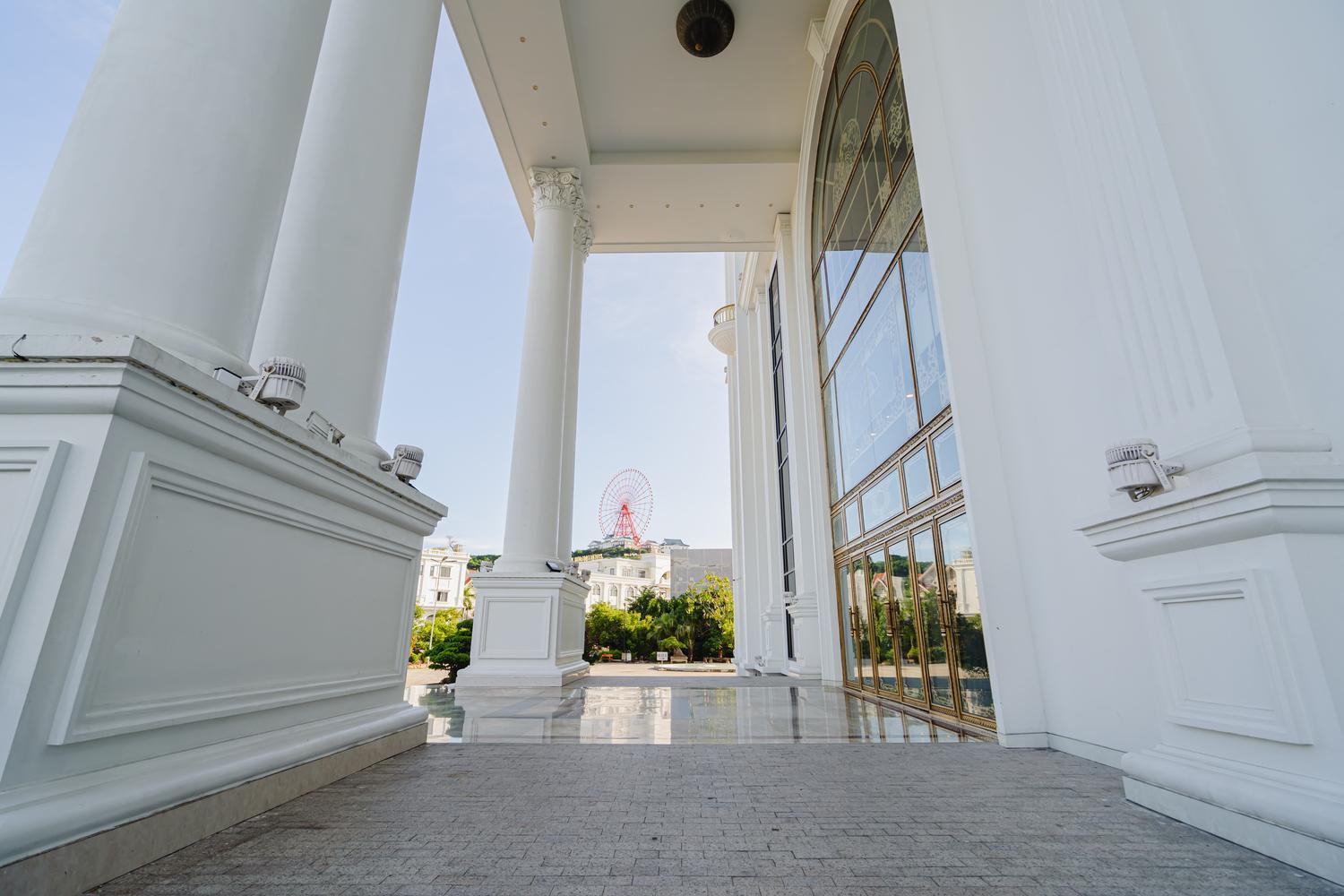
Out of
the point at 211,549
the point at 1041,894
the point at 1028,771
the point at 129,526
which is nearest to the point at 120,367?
the point at 129,526

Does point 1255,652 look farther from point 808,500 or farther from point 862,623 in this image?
point 808,500

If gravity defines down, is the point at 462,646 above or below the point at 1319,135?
below

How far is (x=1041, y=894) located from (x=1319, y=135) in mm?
3273

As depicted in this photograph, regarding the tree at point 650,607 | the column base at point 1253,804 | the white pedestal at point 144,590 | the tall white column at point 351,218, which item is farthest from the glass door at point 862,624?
the tree at point 650,607

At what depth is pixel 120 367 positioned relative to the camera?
188 centimetres

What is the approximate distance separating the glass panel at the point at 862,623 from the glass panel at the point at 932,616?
190cm

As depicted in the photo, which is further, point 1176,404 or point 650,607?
point 650,607

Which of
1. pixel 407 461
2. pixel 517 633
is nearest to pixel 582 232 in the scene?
pixel 517 633

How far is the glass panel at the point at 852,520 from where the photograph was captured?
9023 mm

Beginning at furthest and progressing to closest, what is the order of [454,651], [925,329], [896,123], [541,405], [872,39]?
[454,651], [541,405], [872,39], [896,123], [925,329]

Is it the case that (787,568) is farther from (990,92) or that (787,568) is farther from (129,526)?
(129,526)

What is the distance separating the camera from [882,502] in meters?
→ 7.96

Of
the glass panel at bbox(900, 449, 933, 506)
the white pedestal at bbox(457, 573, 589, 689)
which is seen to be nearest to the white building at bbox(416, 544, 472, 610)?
the white pedestal at bbox(457, 573, 589, 689)

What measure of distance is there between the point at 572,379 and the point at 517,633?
5546 millimetres
